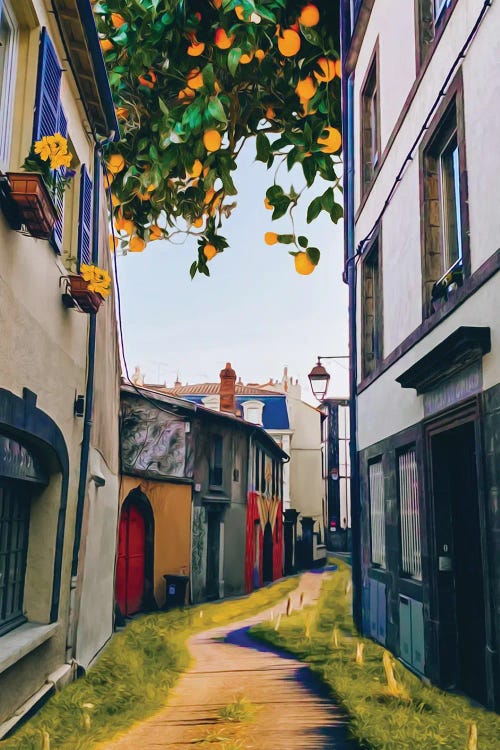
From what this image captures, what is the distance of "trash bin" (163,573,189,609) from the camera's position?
18.2 m

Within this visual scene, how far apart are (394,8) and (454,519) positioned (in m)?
6.81

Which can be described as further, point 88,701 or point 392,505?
point 392,505

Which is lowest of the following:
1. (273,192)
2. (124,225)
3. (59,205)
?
(59,205)

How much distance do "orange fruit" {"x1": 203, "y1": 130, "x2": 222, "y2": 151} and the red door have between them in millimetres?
9795

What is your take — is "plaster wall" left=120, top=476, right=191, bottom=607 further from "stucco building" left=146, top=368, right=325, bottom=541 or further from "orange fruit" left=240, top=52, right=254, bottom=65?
"stucco building" left=146, top=368, right=325, bottom=541

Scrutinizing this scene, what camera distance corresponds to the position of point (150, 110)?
997cm

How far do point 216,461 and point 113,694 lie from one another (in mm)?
16735

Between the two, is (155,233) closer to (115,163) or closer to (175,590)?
(115,163)

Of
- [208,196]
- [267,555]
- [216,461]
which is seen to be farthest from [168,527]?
[267,555]

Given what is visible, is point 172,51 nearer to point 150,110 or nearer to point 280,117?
point 150,110

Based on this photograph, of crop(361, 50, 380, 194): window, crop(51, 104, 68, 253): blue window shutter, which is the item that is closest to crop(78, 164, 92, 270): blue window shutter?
crop(51, 104, 68, 253): blue window shutter

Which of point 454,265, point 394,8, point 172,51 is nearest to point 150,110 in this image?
point 172,51

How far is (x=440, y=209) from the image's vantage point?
855 centimetres

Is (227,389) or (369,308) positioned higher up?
(227,389)
